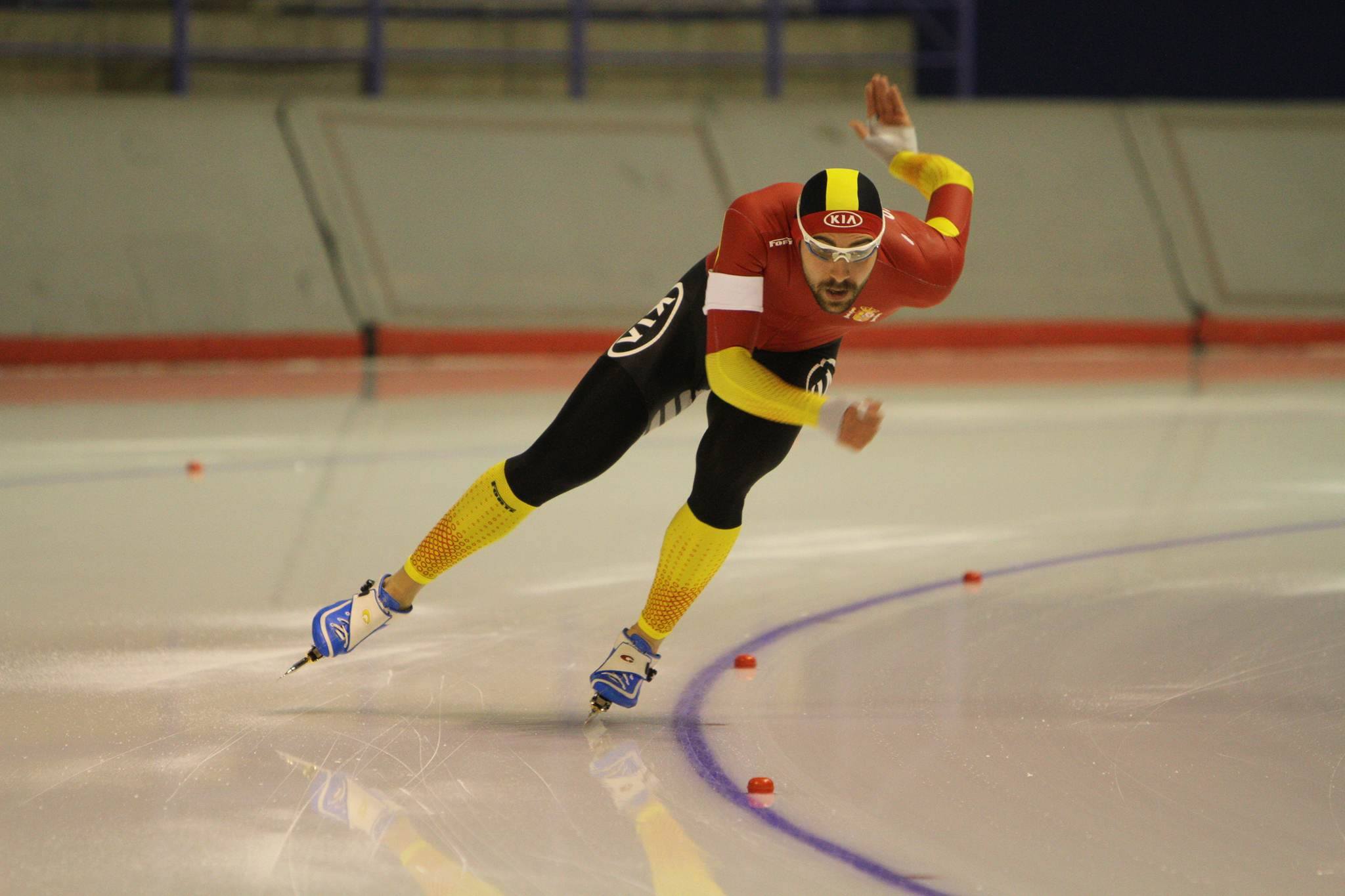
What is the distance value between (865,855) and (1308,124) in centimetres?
1076

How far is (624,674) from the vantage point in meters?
3.23

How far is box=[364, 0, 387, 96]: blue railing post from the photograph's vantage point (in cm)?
1094

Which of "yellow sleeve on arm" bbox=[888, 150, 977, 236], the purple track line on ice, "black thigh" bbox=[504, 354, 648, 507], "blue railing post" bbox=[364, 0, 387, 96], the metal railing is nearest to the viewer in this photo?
the purple track line on ice

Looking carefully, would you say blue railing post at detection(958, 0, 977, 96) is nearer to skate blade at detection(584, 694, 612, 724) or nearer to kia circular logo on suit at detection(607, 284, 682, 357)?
kia circular logo on suit at detection(607, 284, 682, 357)

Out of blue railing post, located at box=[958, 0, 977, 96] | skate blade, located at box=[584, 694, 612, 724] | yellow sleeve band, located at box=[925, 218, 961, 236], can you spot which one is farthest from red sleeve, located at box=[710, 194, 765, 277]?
blue railing post, located at box=[958, 0, 977, 96]

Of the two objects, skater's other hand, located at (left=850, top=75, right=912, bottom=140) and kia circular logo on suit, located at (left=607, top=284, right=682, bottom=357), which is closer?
kia circular logo on suit, located at (left=607, top=284, right=682, bottom=357)

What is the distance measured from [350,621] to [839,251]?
4.33 ft

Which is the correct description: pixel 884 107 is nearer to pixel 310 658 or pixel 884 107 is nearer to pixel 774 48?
pixel 310 658

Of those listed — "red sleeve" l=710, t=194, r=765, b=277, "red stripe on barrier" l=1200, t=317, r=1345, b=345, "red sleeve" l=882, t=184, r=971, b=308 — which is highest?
"red sleeve" l=710, t=194, r=765, b=277

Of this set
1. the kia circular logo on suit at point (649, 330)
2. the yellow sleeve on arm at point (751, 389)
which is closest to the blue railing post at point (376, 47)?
the kia circular logo on suit at point (649, 330)

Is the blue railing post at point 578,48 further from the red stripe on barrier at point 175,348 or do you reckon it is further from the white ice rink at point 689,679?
the white ice rink at point 689,679

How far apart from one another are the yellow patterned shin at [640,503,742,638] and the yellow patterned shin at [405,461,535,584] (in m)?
0.32

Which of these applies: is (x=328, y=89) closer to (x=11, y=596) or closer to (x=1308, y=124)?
(x=1308, y=124)

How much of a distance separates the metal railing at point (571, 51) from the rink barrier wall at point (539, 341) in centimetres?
199
